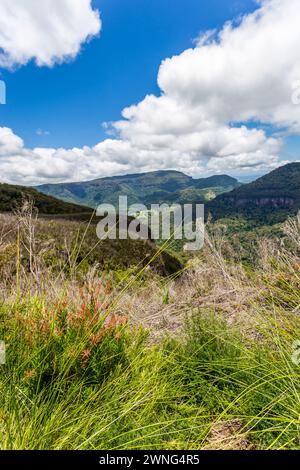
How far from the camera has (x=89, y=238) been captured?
834 inches

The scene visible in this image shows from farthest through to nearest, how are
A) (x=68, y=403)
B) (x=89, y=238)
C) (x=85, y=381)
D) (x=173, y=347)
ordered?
1. (x=89, y=238)
2. (x=173, y=347)
3. (x=85, y=381)
4. (x=68, y=403)

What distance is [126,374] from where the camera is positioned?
78.1 inches
